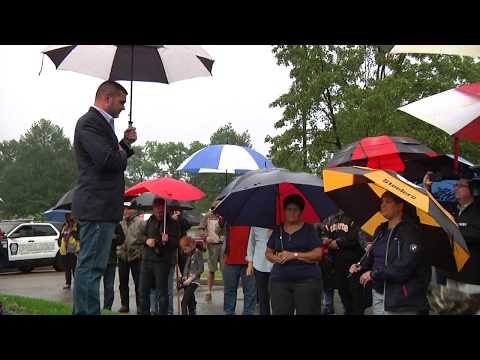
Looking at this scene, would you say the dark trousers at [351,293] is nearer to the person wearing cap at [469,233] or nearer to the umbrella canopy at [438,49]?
the person wearing cap at [469,233]

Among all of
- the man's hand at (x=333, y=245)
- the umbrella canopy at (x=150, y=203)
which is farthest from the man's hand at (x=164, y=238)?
the man's hand at (x=333, y=245)

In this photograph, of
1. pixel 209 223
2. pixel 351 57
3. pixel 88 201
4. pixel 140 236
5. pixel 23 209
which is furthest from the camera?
pixel 23 209

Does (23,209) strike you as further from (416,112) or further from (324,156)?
(416,112)

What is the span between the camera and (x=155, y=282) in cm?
844

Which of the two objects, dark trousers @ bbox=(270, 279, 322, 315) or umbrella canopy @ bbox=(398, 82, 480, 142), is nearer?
umbrella canopy @ bbox=(398, 82, 480, 142)

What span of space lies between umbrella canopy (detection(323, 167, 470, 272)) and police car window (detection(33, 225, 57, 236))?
661 inches

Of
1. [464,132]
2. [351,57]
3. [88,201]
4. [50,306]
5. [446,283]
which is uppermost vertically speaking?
[351,57]

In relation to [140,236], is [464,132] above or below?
above

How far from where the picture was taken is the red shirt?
27.9ft

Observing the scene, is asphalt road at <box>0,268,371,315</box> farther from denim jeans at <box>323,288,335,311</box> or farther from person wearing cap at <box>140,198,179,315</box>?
person wearing cap at <box>140,198,179,315</box>

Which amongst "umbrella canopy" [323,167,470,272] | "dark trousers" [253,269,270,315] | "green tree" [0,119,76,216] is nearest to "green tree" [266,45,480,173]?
Answer: "dark trousers" [253,269,270,315]

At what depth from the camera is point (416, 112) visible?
5.54 metres
